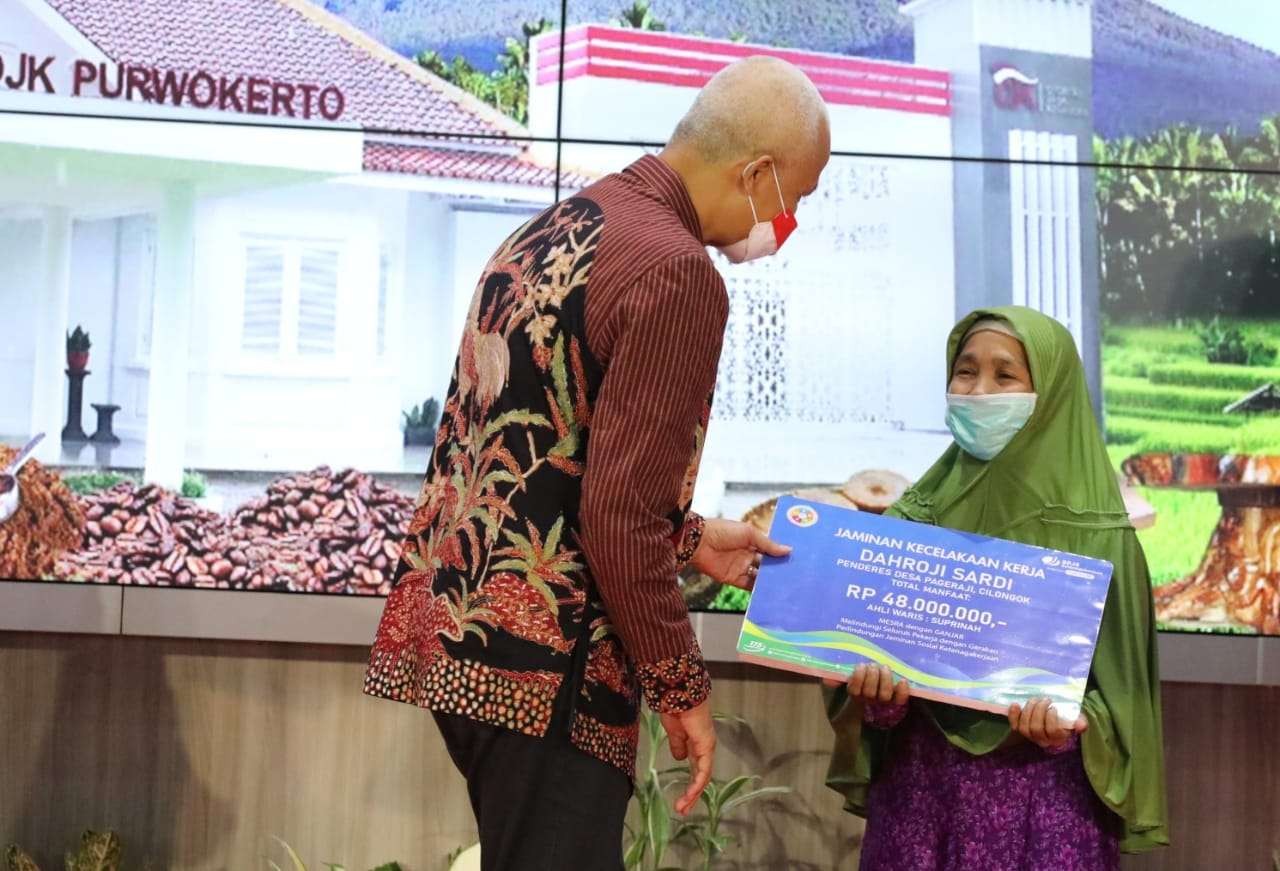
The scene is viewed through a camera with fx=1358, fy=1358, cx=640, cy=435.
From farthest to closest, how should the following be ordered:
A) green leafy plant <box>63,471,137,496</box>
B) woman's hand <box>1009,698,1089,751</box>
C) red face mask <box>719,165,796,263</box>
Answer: green leafy plant <box>63,471,137,496</box>
woman's hand <box>1009,698,1089,751</box>
red face mask <box>719,165,796,263</box>

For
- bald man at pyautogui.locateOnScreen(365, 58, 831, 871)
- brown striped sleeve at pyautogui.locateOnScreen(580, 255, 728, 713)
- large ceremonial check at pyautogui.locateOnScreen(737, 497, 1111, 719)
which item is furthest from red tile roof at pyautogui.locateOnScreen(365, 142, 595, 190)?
brown striped sleeve at pyautogui.locateOnScreen(580, 255, 728, 713)

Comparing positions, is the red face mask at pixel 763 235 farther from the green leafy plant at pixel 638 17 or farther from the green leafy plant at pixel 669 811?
the green leafy plant at pixel 638 17

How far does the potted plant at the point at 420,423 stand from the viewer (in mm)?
3238

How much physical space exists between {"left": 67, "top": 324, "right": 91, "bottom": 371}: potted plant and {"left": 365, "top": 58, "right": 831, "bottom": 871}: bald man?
1.90 meters

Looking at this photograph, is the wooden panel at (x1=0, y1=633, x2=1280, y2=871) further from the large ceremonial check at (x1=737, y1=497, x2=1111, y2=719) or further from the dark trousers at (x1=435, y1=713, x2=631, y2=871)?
the dark trousers at (x1=435, y1=713, x2=631, y2=871)

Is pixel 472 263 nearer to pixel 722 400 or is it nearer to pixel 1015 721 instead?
pixel 722 400

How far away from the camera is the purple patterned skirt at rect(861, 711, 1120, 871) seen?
2.08 m

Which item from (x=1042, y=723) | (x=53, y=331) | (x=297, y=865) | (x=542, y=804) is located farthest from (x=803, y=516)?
(x=53, y=331)

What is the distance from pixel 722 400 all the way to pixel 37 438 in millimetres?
1617

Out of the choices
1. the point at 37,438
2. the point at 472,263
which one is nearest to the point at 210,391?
the point at 37,438

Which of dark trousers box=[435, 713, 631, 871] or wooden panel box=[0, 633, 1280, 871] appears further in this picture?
wooden panel box=[0, 633, 1280, 871]

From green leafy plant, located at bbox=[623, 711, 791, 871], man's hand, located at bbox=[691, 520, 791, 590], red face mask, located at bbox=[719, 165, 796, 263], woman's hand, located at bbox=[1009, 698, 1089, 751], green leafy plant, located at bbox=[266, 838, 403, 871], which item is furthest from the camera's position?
green leafy plant, located at bbox=[266, 838, 403, 871]

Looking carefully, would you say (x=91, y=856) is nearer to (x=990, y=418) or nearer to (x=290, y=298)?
(x=290, y=298)

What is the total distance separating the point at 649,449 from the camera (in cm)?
149
